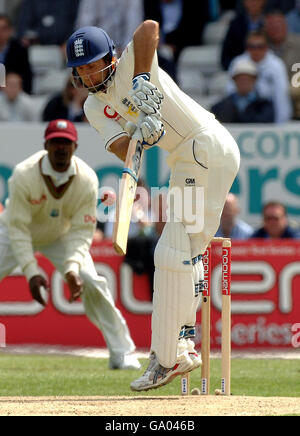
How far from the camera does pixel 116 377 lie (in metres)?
8.25

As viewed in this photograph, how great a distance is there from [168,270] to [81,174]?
3000 mm

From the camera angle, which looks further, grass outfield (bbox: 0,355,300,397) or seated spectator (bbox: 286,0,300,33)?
seated spectator (bbox: 286,0,300,33)

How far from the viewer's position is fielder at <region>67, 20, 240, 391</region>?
629 cm

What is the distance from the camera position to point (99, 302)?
9.23 m

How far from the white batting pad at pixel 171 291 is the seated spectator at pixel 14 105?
275 inches

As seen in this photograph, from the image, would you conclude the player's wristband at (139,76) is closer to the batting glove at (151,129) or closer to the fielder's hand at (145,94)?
the fielder's hand at (145,94)

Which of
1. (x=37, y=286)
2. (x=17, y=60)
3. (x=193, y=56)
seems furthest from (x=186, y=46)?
(x=37, y=286)

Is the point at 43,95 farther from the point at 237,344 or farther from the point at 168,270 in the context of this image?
the point at 168,270

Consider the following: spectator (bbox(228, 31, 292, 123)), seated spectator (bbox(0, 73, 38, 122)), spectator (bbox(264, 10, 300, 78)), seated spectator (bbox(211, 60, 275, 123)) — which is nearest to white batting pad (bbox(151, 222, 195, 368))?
seated spectator (bbox(211, 60, 275, 123))

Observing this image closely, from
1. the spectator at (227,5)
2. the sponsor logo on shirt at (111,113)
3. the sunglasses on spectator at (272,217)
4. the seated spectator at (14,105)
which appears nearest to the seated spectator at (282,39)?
the spectator at (227,5)

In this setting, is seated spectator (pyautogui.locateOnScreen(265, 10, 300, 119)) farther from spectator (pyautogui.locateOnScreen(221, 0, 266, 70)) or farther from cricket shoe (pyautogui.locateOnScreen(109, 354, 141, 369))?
cricket shoe (pyautogui.locateOnScreen(109, 354, 141, 369))

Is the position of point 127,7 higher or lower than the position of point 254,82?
higher

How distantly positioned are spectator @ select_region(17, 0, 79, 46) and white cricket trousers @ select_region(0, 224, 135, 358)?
17.8 ft
